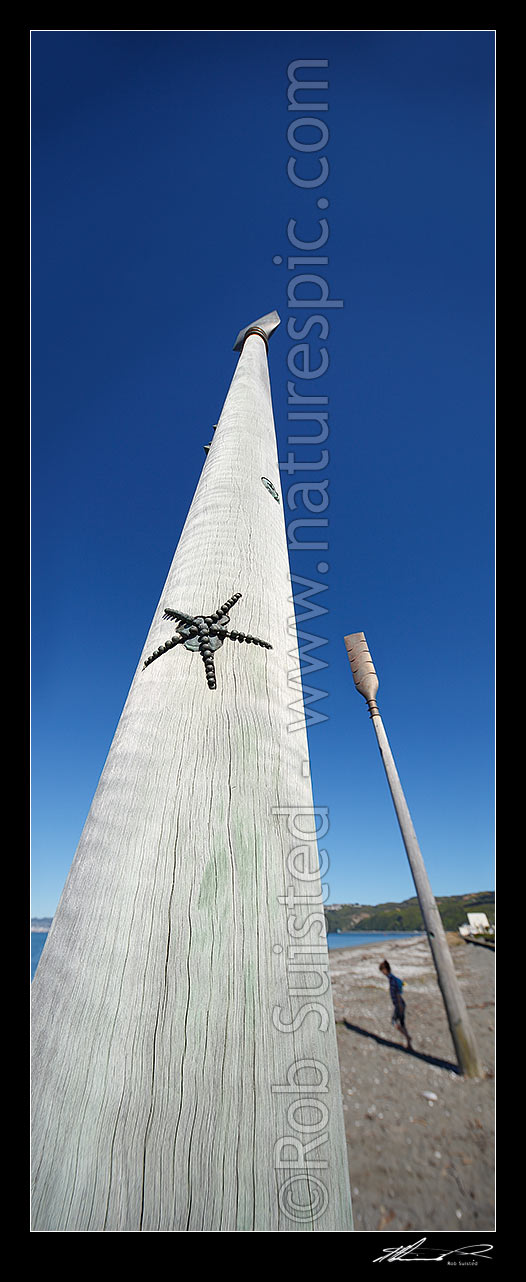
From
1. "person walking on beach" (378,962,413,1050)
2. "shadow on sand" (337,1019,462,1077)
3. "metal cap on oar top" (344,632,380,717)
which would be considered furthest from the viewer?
"metal cap on oar top" (344,632,380,717)

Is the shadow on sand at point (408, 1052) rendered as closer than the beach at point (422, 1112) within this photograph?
No

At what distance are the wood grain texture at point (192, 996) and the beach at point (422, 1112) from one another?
51cm

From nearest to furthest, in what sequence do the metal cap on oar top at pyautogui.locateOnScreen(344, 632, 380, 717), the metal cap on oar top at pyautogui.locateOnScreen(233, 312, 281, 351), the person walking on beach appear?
1. the person walking on beach
2. the metal cap on oar top at pyautogui.locateOnScreen(344, 632, 380, 717)
3. the metal cap on oar top at pyautogui.locateOnScreen(233, 312, 281, 351)

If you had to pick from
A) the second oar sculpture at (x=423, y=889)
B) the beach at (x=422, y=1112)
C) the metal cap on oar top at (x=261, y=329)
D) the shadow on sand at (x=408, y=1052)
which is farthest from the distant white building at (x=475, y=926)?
the metal cap on oar top at (x=261, y=329)

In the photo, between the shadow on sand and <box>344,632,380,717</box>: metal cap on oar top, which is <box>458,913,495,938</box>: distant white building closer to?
the shadow on sand

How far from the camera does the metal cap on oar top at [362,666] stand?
3127 millimetres

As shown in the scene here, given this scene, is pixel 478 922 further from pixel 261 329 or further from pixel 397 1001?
pixel 261 329

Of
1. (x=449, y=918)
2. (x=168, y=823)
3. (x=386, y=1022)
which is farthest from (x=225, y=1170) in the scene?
(x=386, y=1022)

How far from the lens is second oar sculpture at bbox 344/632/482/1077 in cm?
123
